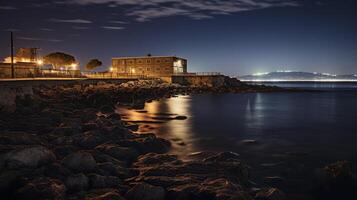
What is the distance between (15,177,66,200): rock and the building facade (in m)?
73.4

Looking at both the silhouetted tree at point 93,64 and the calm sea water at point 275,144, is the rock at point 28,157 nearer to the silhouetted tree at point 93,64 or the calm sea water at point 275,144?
the calm sea water at point 275,144

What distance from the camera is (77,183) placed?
7.49 metres

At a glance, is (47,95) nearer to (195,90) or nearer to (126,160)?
(126,160)

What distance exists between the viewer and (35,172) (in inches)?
303

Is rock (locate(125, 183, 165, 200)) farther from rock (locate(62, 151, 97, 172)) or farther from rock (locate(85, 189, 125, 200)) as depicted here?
rock (locate(62, 151, 97, 172))

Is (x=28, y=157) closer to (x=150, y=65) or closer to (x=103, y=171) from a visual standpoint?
(x=103, y=171)

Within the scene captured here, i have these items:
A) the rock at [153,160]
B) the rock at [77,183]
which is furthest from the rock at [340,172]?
the rock at [77,183]

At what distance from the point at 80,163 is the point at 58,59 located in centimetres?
7238

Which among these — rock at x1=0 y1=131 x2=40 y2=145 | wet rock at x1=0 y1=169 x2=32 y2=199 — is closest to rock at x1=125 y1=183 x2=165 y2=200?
wet rock at x1=0 y1=169 x2=32 y2=199

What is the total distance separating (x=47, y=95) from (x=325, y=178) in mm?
27191

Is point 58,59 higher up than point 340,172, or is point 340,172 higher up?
point 58,59

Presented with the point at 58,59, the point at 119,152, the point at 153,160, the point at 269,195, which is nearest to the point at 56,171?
the point at 119,152

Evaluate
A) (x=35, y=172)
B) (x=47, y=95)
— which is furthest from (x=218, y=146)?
(x=47, y=95)

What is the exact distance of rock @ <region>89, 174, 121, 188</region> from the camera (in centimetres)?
773
